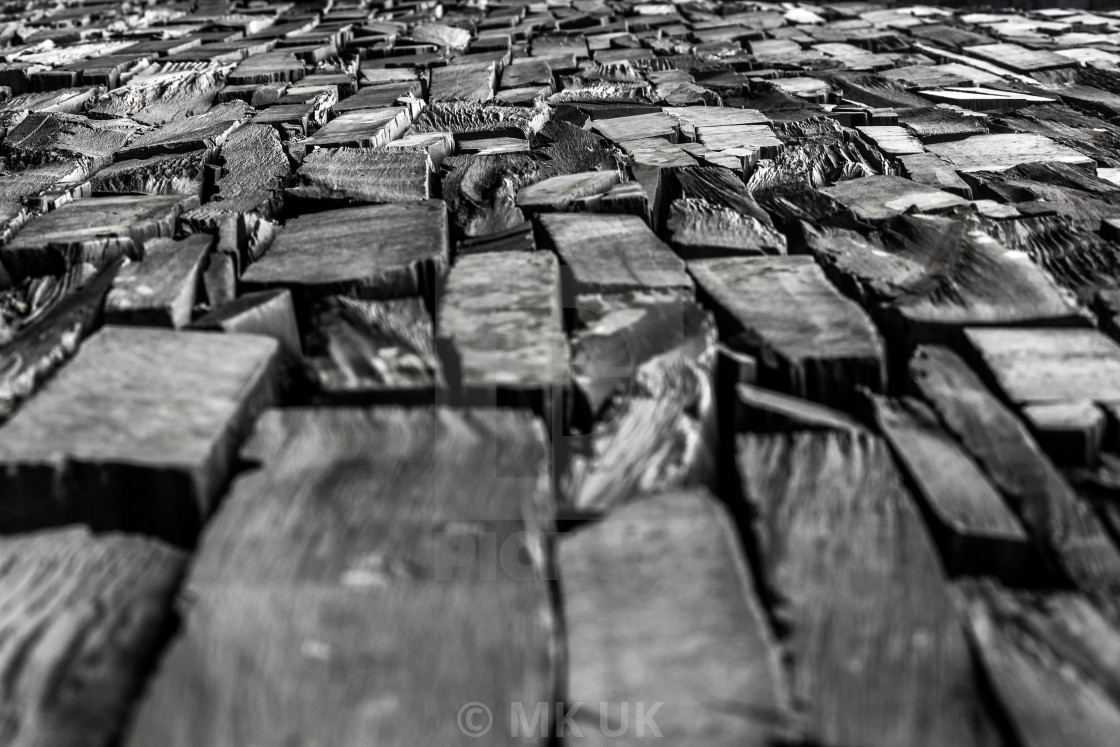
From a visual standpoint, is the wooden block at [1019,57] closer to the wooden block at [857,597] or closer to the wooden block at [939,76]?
the wooden block at [939,76]

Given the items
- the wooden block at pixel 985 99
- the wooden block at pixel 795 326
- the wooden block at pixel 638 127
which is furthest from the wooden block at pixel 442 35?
the wooden block at pixel 795 326

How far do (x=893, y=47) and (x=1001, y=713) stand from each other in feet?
16.9

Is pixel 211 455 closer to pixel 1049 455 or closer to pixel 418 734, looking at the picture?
pixel 418 734

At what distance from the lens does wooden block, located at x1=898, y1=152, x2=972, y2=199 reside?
2.81 metres

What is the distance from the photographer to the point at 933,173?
9.74 ft

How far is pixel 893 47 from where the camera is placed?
5.46 m

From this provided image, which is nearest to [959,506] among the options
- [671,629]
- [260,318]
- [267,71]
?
[671,629]

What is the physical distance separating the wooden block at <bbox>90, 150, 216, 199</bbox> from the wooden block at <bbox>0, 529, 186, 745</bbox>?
5.62ft

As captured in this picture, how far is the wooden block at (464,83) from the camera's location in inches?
162

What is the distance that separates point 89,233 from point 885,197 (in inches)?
85.6

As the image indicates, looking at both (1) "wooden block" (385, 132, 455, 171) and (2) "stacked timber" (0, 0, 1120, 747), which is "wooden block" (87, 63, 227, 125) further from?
(1) "wooden block" (385, 132, 455, 171)

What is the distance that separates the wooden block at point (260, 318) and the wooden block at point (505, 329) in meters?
0.32

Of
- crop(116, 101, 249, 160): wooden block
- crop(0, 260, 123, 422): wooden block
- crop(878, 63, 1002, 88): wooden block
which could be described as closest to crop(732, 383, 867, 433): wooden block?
crop(0, 260, 123, 422): wooden block

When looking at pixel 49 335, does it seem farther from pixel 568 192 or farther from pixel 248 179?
pixel 568 192
